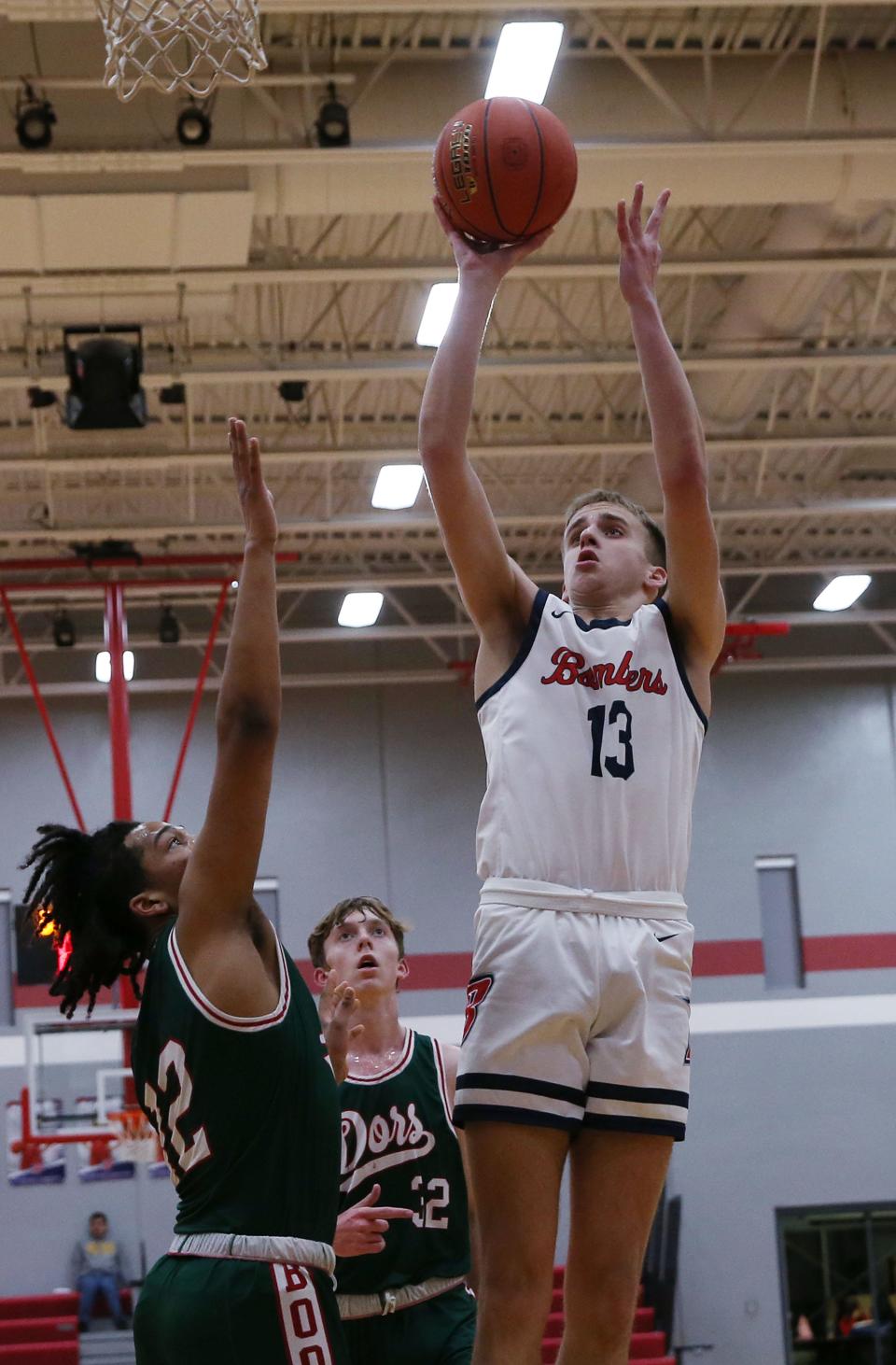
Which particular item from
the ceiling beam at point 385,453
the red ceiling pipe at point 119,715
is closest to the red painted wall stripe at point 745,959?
the red ceiling pipe at point 119,715

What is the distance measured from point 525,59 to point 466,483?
21.9 ft

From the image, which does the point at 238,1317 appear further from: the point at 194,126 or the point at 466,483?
the point at 194,126

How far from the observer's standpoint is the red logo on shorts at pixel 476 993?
3307mm

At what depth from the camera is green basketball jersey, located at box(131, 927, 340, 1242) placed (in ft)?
10.5

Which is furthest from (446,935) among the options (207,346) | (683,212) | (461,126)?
(461,126)

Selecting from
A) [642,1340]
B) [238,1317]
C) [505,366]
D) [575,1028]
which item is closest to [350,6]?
[505,366]

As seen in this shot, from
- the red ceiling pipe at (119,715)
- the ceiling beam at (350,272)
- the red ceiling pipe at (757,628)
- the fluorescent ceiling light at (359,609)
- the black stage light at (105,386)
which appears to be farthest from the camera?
the fluorescent ceiling light at (359,609)

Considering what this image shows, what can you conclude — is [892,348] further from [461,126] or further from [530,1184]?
[530,1184]

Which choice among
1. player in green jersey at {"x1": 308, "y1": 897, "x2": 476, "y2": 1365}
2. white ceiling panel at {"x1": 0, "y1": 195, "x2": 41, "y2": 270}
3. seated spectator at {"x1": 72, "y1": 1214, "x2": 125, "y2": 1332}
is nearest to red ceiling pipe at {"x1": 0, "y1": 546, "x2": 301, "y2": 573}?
white ceiling panel at {"x1": 0, "y1": 195, "x2": 41, "y2": 270}

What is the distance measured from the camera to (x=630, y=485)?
17000 millimetres

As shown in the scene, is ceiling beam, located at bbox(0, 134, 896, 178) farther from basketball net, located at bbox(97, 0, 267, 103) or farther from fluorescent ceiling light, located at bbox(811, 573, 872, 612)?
fluorescent ceiling light, located at bbox(811, 573, 872, 612)

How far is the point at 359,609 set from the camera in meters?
19.2

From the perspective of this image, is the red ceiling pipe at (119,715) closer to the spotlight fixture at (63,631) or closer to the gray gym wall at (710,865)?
the spotlight fixture at (63,631)

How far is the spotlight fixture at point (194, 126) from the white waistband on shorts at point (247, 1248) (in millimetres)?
7886
